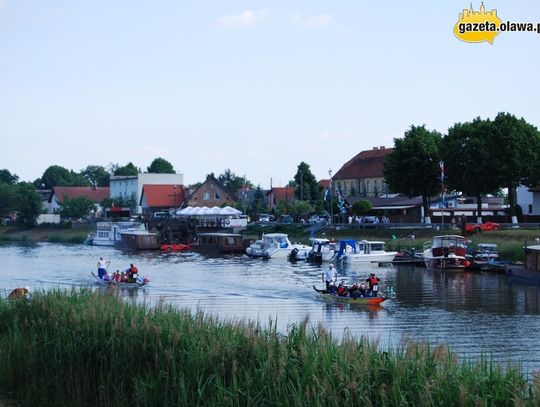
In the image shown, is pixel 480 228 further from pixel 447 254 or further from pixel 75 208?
pixel 75 208

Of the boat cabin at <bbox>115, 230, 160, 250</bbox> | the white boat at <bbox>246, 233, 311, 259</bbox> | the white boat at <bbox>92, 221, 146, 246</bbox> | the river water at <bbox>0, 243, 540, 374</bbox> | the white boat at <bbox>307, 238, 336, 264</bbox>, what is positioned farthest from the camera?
the white boat at <bbox>92, 221, 146, 246</bbox>

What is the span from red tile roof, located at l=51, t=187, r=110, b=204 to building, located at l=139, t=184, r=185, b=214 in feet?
101

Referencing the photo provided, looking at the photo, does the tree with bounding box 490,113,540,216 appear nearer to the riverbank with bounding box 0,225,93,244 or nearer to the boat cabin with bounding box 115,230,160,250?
the boat cabin with bounding box 115,230,160,250

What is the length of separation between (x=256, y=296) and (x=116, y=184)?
443 feet

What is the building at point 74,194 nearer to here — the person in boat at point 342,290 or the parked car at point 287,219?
the parked car at point 287,219

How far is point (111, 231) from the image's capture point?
405ft

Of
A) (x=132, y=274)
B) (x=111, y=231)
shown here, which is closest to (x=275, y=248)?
(x=132, y=274)

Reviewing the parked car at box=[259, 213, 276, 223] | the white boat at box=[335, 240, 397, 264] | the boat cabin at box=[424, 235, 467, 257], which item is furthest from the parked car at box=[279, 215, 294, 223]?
the boat cabin at box=[424, 235, 467, 257]

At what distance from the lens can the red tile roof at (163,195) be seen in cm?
15388

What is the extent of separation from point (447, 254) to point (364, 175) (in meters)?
76.5

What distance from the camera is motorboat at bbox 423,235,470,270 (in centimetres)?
6775

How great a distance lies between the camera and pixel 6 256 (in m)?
92.8

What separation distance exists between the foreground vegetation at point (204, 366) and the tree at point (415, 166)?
75368 millimetres

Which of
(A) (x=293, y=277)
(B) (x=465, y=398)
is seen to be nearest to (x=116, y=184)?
(A) (x=293, y=277)
